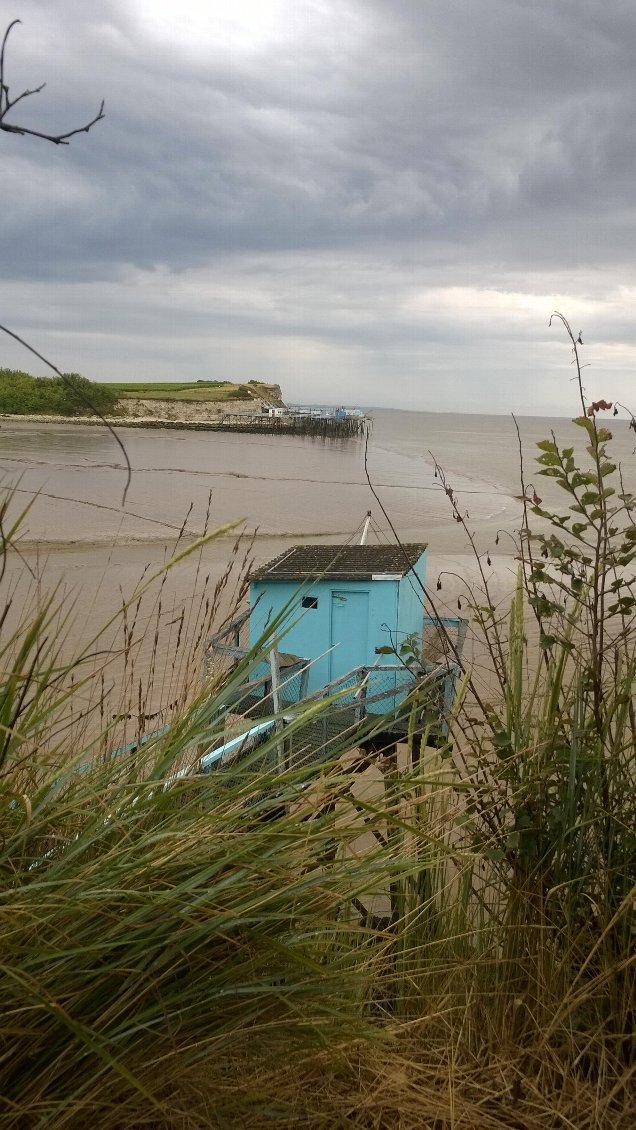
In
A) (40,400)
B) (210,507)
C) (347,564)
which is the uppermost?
(40,400)

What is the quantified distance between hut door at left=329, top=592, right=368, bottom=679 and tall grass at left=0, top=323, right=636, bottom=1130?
841 cm

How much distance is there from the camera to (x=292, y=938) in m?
1.77

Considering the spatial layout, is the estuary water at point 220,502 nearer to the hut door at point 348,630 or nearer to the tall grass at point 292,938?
the hut door at point 348,630

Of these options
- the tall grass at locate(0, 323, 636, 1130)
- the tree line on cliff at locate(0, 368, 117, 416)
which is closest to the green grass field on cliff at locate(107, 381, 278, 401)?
the tree line on cliff at locate(0, 368, 117, 416)

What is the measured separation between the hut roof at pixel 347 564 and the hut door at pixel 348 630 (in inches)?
11.5

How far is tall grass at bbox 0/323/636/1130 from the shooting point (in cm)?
158

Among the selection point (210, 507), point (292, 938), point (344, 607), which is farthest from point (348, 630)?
point (292, 938)

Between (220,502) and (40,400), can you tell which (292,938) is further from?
(40,400)

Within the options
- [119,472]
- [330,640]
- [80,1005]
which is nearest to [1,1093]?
[80,1005]

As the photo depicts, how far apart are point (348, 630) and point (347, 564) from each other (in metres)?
0.84

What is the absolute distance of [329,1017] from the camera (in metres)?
1.76

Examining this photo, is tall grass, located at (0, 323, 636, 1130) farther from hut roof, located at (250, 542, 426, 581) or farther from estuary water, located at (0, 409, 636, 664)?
hut roof, located at (250, 542, 426, 581)

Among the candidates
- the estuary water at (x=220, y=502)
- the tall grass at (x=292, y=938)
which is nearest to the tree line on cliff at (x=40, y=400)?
the estuary water at (x=220, y=502)

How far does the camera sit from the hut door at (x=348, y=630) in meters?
11.1
